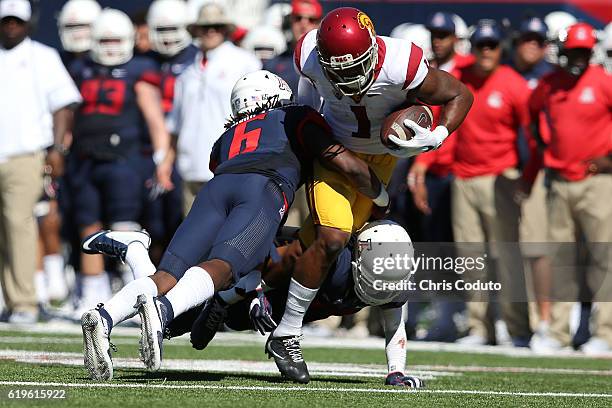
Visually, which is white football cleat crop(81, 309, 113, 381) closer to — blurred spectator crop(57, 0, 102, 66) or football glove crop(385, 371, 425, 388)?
football glove crop(385, 371, 425, 388)

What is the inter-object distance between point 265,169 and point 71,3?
22.5ft

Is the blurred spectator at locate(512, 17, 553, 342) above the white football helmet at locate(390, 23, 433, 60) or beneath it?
beneath

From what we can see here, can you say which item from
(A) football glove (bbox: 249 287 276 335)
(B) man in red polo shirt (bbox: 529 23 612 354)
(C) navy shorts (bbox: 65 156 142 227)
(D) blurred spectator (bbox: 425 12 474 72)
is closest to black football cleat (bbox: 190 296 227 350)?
(A) football glove (bbox: 249 287 276 335)

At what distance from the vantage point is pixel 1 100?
10641mm

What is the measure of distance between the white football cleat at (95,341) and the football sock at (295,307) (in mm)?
1098

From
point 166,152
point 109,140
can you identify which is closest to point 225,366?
point 166,152

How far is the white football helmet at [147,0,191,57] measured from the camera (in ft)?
40.5

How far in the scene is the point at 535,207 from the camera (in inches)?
416

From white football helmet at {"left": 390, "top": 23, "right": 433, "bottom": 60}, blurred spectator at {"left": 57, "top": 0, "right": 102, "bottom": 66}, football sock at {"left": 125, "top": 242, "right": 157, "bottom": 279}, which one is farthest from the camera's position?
blurred spectator at {"left": 57, "top": 0, "right": 102, "bottom": 66}

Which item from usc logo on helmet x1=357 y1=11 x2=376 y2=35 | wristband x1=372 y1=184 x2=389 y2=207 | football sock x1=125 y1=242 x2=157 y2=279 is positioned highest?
usc logo on helmet x1=357 y1=11 x2=376 y2=35

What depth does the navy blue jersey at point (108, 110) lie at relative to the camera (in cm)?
1117

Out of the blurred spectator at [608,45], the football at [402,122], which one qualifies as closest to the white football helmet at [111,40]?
the blurred spectator at [608,45]

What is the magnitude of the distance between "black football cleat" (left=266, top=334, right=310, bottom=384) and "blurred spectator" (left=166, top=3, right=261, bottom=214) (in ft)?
13.8

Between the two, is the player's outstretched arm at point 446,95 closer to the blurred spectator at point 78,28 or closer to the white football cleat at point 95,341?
the white football cleat at point 95,341
